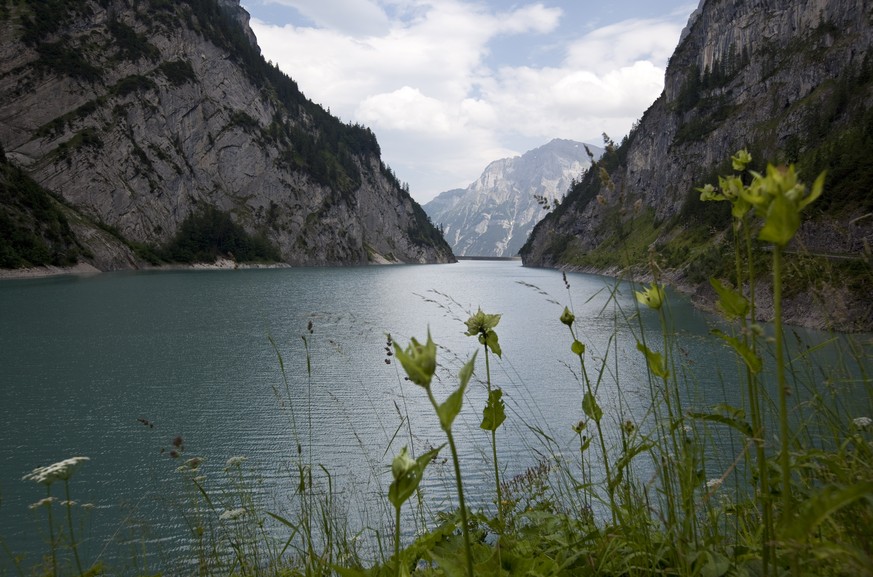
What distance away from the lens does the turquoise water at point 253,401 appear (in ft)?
32.6

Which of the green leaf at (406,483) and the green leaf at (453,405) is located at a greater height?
the green leaf at (453,405)

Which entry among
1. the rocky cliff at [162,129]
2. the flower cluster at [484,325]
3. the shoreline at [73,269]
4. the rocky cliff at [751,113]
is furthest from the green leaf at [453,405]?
the rocky cliff at [162,129]

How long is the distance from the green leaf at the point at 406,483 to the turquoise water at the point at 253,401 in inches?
59.5

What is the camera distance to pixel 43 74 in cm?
10850

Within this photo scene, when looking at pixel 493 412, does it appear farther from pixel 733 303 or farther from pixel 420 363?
pixel 420 363

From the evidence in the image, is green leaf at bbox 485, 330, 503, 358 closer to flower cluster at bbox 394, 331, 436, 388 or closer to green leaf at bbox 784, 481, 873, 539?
flower cluster at bbox 394, 331, 436, 388

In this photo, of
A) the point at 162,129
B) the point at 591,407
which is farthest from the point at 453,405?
the point at 162,129

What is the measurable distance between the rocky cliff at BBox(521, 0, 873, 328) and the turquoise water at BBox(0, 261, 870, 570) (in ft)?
79.7

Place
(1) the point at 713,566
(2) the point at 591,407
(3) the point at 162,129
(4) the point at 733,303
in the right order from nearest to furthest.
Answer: (4) the point at 733,303 < (1) the point at 713,566 < (2) the point at 591,407 < (3) the point at 162,129

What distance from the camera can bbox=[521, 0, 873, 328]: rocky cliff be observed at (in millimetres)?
58875

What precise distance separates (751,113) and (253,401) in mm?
108362

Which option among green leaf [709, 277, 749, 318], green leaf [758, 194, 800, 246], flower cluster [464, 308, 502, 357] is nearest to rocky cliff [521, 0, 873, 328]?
flower cluster [464, 308, 502, 357]

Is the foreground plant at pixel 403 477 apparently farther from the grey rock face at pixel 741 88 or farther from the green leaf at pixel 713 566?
the grey rock face at pixel 741 88

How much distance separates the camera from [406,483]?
4.81 feet
